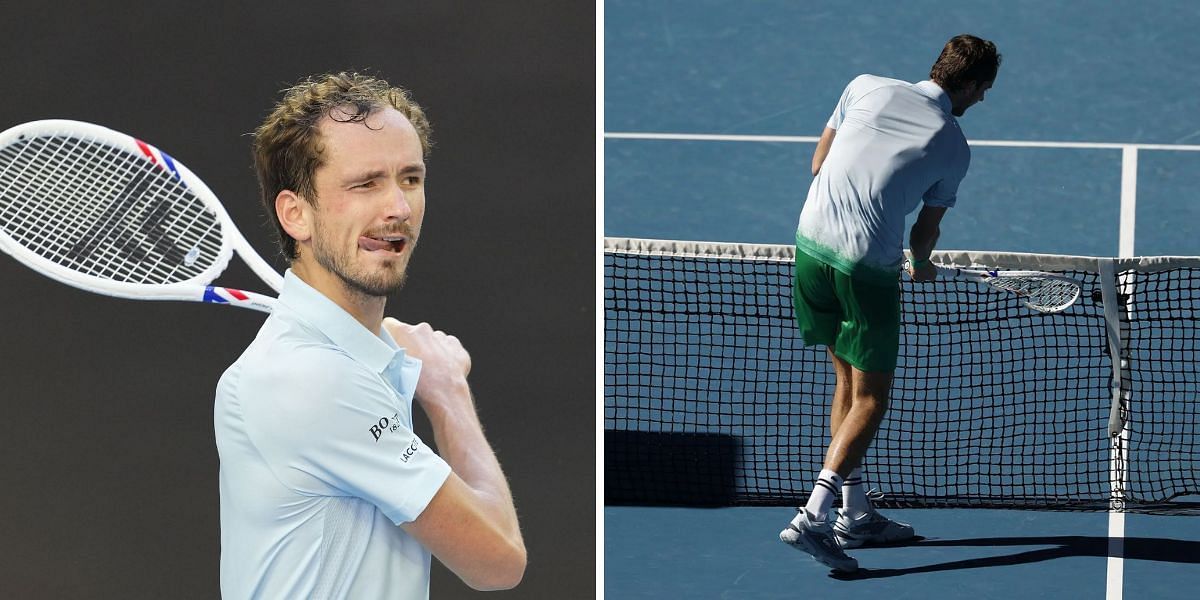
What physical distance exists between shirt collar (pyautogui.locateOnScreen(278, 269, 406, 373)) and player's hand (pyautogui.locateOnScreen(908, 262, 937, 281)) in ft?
4.86

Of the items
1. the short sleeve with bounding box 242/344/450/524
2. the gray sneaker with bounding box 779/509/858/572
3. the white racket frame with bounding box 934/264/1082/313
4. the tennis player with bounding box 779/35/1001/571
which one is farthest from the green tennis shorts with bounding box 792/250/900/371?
the short sleeve with bounding box 242/344/450/524

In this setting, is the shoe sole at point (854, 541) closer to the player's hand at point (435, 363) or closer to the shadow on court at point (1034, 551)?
the shadow on court at point (1034, 551)

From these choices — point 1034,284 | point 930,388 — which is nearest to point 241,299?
point 930,388

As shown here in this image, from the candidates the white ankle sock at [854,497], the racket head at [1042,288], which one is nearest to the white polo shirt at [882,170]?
the racket head at [1042,288]

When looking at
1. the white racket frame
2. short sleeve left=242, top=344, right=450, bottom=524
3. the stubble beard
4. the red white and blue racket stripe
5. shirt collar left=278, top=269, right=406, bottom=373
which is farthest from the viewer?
the white racket frame

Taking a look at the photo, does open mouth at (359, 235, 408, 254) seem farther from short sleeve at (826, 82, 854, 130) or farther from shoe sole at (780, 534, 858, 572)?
shoe sole at (780, 534, 858, 572)

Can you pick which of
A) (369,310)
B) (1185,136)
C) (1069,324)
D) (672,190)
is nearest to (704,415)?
(672,190)

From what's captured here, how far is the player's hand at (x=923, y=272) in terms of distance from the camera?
2.91 metres

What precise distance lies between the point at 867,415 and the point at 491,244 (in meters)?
0.93

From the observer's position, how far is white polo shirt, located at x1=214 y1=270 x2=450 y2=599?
64.0 inches

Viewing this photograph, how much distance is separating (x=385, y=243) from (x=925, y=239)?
140 centimetres

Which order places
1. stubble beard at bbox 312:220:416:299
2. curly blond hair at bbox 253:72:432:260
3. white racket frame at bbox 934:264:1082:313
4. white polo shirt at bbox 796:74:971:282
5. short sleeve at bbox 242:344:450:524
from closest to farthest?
short sleeve at bbox 242:344:450:524
stubble beard at bbox 312:220:416:299
curly blond hair at bbox 253:72:432:260
white polo shirt at bbox 796:74:971:282
white racket frame at bbox 934:264:1082:313

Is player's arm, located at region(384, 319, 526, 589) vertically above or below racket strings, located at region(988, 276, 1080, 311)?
below

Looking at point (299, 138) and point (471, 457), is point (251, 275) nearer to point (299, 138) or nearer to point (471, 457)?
point (299, 138)
